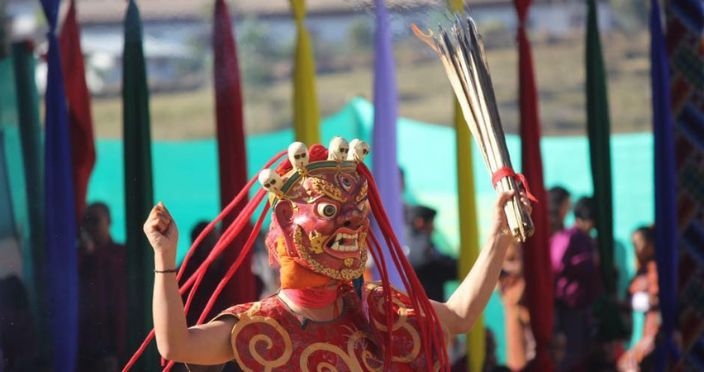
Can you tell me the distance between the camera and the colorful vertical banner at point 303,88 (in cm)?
512

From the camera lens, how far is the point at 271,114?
6.15 meters

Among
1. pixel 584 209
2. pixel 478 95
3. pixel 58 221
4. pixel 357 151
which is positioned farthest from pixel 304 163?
pixel 584 209

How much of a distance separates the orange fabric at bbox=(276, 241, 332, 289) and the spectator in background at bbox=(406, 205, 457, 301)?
2344 millimetres

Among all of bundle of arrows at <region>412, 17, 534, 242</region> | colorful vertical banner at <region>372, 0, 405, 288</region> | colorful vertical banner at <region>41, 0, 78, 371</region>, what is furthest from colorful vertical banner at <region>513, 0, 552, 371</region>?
bundle of arrows at <region>412, 17, 534, 242</region>

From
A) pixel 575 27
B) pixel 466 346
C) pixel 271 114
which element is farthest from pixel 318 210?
pixel 575 27

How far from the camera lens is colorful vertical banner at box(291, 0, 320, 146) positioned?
5121 millimetres

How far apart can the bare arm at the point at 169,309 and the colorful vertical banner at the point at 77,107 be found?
1.55 meters

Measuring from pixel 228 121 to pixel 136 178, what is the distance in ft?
1.33

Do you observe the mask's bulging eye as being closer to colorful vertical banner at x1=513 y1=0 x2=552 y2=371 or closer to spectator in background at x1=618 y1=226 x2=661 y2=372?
colorful vertical banner at x1=513 y1=0 x2=552 y2=371

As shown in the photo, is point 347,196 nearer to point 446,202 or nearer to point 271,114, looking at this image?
point 271,114

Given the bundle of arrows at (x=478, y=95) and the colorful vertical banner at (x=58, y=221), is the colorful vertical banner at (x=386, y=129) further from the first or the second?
the bundle of arrows at (x=478, y=95)

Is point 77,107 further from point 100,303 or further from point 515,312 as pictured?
point 515,312

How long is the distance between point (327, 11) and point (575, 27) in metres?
1.45

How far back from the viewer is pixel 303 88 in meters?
5.16
